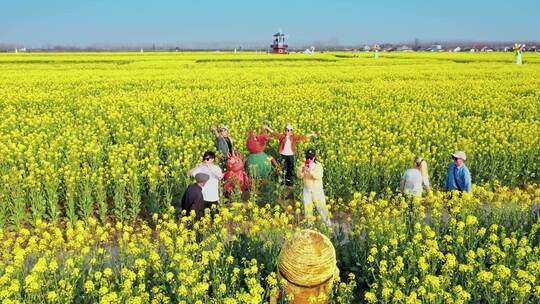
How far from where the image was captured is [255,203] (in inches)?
348

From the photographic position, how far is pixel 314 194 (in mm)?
7344

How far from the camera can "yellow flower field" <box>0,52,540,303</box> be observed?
4.63 meters

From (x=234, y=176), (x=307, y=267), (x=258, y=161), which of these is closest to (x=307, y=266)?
(x=307, y=267)

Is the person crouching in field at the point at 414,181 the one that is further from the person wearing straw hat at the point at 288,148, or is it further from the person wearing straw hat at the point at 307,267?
the person wearing straw hat at the point at 307,267

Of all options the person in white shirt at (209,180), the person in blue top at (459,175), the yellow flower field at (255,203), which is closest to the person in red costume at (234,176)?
the yellow flower field at (255,203)

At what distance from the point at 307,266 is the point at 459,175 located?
510 centimetres

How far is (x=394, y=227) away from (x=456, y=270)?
3.99 ft

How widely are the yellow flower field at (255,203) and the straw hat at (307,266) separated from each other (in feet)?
1.23

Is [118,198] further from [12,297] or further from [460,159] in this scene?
[460,159]

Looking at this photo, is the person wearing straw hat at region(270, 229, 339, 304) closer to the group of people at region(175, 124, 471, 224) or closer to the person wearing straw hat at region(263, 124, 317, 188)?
the group of people at region(175, 124, 471, 224)

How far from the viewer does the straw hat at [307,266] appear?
12.1 feet

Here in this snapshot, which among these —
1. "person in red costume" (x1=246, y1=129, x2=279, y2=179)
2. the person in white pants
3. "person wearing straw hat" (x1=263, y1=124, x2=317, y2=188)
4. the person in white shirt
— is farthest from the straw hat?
"person wearing straw hat" (x1=263, y1=124, x2=317, y2=188)

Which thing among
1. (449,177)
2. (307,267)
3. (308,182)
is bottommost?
(449,177)

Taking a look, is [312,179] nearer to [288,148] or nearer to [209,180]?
[209,180]
